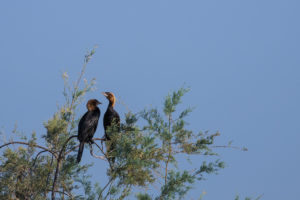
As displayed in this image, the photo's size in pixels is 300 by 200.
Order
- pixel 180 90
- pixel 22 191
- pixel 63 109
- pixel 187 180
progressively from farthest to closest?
pixel 63 109, pixel 22 191, pixel 180 90, pixel 187 180

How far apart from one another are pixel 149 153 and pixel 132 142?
0.26 metres

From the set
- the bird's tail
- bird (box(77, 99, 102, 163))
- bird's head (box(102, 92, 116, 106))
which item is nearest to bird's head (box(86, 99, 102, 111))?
bird (box(77, 99, 102, 163))

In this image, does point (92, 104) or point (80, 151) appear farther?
point (92, 104)

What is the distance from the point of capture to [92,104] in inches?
303

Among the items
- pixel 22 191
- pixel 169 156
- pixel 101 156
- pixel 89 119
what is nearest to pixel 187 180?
pixel 169 156

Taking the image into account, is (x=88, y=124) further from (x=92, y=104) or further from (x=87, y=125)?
(x=92, y=104)

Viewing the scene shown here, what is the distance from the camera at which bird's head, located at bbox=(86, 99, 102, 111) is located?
7.64 metres

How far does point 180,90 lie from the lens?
6340mm

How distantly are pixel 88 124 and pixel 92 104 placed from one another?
562 millimetres

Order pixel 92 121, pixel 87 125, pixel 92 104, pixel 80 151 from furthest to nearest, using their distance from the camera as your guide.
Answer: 1. pixel 92 104
2. pixel 92 121
3. pixel 87 125
4. pixel 80 151

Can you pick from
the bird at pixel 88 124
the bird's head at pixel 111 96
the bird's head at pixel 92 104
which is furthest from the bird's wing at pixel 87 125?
the bird's head at pixel 111 96

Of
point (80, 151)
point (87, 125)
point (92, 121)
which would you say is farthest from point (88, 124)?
point (80, 151)

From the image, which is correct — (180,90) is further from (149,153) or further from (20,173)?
(20,173)

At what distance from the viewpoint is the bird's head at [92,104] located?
7.64 metres
